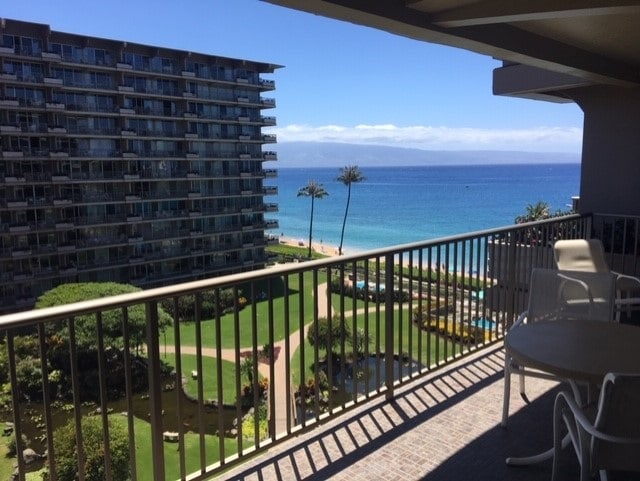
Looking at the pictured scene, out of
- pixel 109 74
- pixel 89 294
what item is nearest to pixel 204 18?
pixel 109 74

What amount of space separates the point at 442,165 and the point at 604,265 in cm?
16389

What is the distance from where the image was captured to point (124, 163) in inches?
1889

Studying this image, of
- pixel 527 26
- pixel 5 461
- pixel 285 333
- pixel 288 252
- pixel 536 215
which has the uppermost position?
pixel 527 26

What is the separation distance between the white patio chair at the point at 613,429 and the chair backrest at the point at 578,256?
2527 millimetres

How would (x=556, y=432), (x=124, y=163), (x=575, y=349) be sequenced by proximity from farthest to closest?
(x=124, y=163), (x=575, y=349), (x=556, y=432)

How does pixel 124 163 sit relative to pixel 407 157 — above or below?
below

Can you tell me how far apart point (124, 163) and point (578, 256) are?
4900 cm

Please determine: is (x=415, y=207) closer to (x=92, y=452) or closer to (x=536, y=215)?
(x=536, y=215)

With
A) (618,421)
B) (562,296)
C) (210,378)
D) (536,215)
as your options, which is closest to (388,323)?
(562,296)

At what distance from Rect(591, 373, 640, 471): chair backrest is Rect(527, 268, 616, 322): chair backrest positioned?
1418mm

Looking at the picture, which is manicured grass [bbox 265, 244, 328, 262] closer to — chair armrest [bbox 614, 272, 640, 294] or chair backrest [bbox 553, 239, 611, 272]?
chair armrest [bbox 614, 272, 640, 294]

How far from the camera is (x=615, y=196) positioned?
6.11 metres

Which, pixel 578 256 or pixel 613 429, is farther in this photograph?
pixel 578 256

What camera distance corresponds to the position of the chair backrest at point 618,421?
4.85ft
